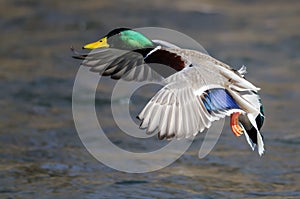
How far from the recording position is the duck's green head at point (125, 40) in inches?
206

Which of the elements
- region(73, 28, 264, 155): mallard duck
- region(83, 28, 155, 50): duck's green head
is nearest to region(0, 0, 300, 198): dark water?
region(73, 28, 264, 155): mallard duck

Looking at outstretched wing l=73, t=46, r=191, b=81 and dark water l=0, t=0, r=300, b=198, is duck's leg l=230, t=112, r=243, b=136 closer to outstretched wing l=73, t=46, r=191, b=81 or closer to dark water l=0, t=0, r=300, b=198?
outstretched wing l=73, t=46, r=191, b=81

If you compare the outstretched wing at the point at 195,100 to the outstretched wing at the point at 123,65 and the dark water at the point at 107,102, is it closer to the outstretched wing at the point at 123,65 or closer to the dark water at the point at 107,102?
the outstretched wing at the point at 123,65

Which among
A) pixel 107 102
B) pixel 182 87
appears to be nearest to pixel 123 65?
pixel 182 87

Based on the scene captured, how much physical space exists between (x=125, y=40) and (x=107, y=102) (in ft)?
9.24

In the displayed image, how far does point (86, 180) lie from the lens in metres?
6.05

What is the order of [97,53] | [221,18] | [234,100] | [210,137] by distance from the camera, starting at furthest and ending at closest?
[221,18] < [210,137] < [97,53] < [234,100]

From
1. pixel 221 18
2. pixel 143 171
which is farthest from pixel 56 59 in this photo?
pixel 143 171

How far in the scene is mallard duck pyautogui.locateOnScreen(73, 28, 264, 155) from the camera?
4.44 metres

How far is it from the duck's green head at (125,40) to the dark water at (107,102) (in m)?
1.13

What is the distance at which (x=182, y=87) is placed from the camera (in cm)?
462

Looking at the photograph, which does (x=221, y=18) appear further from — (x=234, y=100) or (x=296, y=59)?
(x=234, y=100)

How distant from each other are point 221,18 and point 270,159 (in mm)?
3716

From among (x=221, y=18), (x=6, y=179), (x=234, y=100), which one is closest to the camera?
(x=234, y=100)
